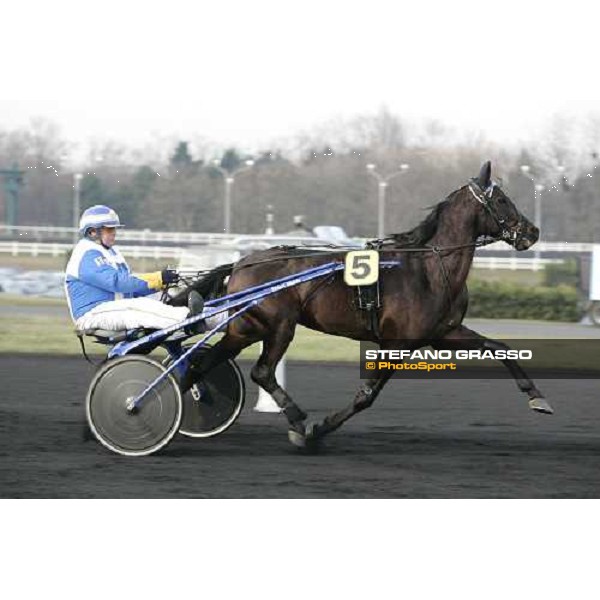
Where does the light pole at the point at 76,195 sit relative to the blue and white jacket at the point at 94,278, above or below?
above

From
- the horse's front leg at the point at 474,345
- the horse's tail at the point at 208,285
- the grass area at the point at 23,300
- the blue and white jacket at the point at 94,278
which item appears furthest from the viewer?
the grass area at the point at 23,300

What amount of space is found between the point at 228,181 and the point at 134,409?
805 cm

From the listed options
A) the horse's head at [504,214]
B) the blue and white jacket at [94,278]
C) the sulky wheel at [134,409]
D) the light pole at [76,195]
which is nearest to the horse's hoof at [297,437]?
the sulky wheel at [134,409]

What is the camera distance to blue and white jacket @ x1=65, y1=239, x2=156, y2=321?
640 cm

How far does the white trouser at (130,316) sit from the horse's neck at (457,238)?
1.48 metres

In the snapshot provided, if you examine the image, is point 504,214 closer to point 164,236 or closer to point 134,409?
point 134,409

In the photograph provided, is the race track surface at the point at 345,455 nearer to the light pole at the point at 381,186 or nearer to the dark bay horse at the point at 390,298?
the dark bay horse at the point at 390,298

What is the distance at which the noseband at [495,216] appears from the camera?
6.87m

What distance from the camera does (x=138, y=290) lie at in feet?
21.1

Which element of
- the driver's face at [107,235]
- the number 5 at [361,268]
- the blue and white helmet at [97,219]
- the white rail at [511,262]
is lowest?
the white rail at [511,262]

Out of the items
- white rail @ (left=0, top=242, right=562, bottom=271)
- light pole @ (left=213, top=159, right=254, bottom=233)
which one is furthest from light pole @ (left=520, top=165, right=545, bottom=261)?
light pole @ (left=213, top=159, right=254, bottom=233)

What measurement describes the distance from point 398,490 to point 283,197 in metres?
8.73

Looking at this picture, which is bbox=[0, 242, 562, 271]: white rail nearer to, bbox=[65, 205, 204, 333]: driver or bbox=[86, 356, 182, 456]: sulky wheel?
bbox=[65, 205, 204, 333]: driver

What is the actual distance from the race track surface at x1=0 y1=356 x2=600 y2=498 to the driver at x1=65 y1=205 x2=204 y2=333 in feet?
2.38
